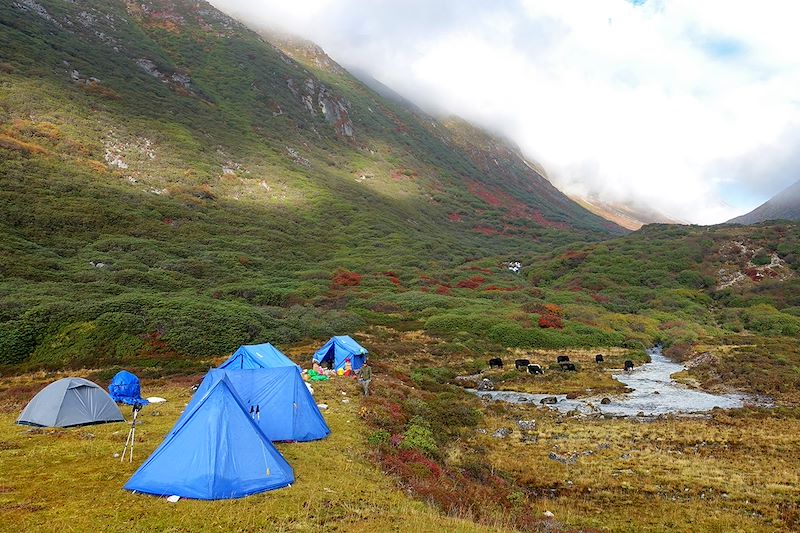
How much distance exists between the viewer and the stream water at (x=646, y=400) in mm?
31891

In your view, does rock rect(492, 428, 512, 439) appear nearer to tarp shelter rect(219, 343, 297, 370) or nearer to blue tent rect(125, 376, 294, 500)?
tarp shelter rect(219, 343, 297, 370)

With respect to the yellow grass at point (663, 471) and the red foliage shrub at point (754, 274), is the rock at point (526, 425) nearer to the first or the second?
the yellow grass at point (663, 471)

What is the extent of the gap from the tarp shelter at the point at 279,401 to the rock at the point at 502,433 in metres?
10.2

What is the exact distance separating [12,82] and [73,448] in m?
110

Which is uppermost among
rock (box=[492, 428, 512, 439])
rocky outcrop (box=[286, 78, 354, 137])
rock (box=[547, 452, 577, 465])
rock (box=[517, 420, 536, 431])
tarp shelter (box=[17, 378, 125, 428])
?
rocky outcrop (box=[286, 78, 354, 137])

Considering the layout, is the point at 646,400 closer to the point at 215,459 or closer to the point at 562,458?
the point at 562,458

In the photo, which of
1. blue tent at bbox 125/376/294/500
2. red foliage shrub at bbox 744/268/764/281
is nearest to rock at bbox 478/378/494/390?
blue tent at bbox 125/376/294/500

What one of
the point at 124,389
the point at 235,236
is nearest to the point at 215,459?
the point at 124,389

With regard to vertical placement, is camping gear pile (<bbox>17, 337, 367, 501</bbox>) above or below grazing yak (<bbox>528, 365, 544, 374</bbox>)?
above

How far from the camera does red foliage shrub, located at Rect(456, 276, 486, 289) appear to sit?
300ft

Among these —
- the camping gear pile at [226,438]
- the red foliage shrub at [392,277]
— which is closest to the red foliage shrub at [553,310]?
the red foliage shrub at [392,277]

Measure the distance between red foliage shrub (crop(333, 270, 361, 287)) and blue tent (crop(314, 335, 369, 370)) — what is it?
144 ft

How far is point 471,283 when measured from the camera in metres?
92.6

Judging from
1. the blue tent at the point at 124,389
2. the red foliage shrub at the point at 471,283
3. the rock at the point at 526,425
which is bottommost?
the blue tent at the point at 124,389
